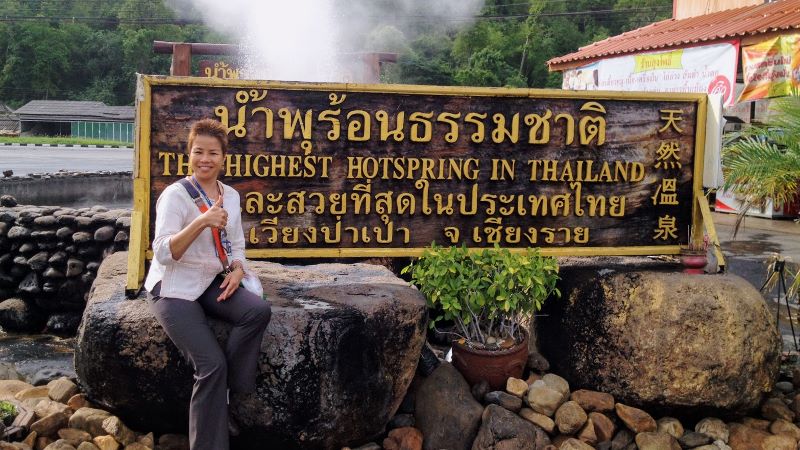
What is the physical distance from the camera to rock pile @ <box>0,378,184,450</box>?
3.38 meters

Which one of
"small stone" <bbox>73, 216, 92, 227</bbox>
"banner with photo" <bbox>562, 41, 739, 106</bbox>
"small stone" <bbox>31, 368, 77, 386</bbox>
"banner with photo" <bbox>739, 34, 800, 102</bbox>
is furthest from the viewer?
"banner with photo" <bbox>562, 41, 739, 106</bbox>

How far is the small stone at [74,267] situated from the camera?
6.95 metres

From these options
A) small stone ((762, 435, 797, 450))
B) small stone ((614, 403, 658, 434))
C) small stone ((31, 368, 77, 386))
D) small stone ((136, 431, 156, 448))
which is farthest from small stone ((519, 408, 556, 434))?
small stone ((31, 368, 77, 386))

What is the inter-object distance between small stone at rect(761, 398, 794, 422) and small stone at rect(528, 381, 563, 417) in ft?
4.17

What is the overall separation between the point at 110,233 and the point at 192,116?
3.49 m

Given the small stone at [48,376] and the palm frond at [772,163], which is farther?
the palm frond at [772,163]

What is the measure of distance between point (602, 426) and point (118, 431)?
2.45m

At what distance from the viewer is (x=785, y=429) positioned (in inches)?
156

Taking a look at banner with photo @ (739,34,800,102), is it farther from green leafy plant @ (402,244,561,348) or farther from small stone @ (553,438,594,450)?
small stone @ (553,438,594,450)

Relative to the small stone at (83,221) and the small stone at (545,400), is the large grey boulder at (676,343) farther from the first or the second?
the small stone at (83,221)

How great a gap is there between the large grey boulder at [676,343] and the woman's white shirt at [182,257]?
2.16 metres

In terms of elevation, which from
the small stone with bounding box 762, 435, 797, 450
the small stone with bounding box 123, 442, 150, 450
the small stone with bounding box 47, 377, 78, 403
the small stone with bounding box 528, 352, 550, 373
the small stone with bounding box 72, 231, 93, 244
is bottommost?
the small stone with bounding box 762, 435, 797, 450

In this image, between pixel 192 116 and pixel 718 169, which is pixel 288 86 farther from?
pixel 718 169

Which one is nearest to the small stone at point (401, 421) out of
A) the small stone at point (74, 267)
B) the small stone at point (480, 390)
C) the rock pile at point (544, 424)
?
the rock pile at point (544, 424)
